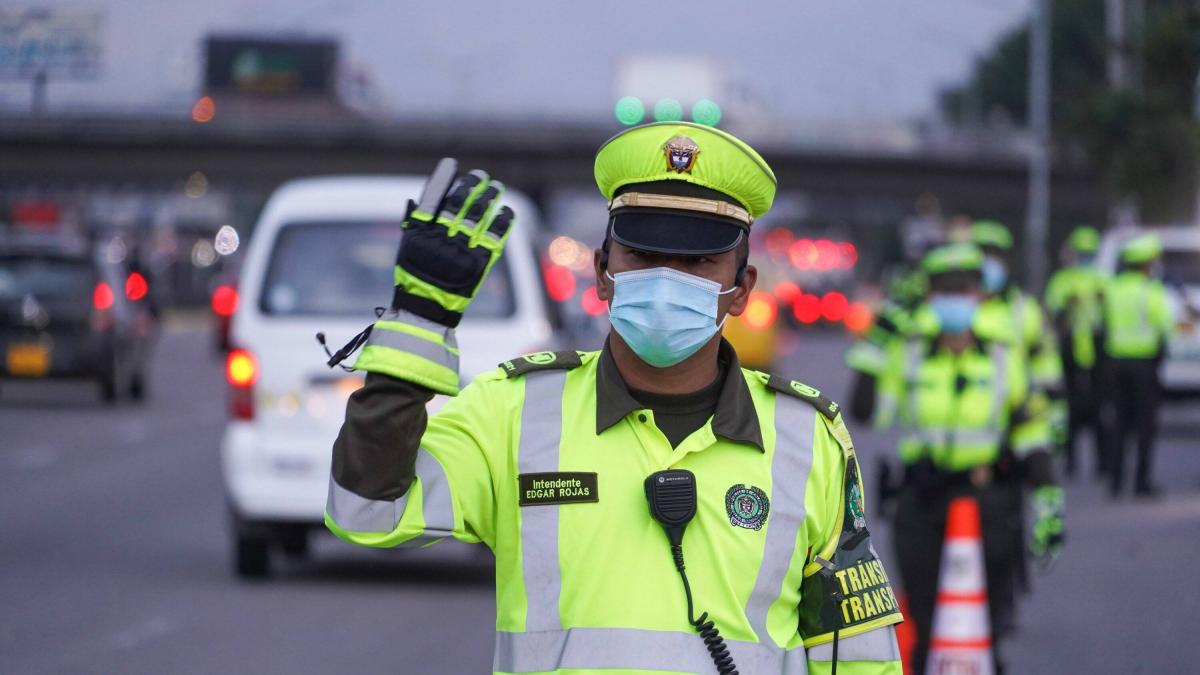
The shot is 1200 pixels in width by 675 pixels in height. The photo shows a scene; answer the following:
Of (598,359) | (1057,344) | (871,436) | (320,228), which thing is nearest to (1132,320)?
(1057,344)

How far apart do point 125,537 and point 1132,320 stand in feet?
24.9

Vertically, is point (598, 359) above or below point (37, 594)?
above

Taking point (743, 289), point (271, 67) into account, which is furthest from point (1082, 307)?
point (271, 67)

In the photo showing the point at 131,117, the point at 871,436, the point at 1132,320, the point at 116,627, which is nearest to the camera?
the point at 116,627

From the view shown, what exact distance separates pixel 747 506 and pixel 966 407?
438cm

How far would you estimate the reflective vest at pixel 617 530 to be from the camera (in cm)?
328

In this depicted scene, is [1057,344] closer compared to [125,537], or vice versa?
[125,537]

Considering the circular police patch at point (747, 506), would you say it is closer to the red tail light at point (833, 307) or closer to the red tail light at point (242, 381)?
the red tail light at point (242, 381)

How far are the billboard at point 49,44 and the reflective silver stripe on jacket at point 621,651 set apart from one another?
37774 mm

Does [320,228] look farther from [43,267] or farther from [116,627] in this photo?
[43,267]

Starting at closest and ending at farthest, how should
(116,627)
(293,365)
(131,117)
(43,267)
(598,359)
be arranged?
(598,359), (116,627), (293,365), (43,267), (131,117)

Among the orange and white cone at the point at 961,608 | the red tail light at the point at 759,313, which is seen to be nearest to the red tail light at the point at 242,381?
the orange and white cone at the point at 961,608

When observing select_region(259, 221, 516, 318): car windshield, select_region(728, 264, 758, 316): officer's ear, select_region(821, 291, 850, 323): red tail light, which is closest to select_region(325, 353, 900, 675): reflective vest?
select_region(728, 264, 758, 316): officer's ear

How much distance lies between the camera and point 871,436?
20.6 m
